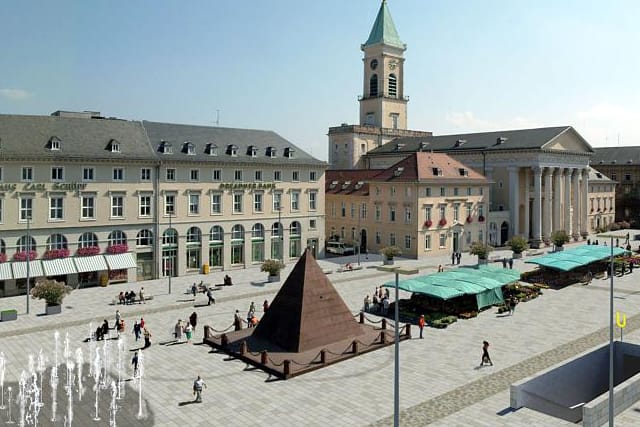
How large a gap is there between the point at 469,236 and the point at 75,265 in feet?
165

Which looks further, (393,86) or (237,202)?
(393,86)

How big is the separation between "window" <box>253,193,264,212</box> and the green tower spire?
52370 millimetres

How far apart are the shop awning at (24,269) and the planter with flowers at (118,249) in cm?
640

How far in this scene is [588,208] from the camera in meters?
99.2

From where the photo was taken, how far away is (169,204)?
56.9 metres

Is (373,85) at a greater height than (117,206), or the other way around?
(373,85)

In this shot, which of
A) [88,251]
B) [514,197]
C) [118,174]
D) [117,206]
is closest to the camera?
[88,251]

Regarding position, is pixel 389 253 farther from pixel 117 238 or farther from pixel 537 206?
pixel 537 206

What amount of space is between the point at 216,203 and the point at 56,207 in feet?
52.9

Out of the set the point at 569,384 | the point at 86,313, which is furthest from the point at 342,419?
the point at 86,313

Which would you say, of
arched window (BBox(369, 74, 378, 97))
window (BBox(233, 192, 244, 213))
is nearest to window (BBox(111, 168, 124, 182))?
window (BBox(233, 192, 244, 213))

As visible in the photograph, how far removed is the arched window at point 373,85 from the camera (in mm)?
105875

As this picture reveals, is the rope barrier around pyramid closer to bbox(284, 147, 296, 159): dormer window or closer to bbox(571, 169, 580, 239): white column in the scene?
bbox(284, 147, 296, 159): dormer window

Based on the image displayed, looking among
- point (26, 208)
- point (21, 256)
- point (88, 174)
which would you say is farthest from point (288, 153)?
point (21, 256)
